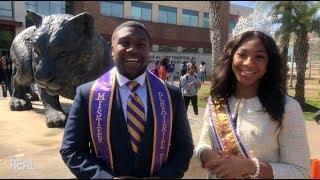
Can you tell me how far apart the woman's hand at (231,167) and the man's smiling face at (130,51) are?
2.16ft

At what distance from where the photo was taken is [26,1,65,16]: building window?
25828 mm

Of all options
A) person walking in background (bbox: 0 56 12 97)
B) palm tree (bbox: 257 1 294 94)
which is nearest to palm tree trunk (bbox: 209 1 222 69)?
palm tree (bbox: 257 1 294 94)

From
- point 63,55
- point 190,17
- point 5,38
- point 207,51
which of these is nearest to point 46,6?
point 5,38

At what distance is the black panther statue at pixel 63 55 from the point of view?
17.9 ft

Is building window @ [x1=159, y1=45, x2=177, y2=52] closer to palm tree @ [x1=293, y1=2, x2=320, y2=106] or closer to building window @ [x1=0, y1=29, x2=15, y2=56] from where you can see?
building window @ [x1=0, y1=29, x2=15, y2=56]

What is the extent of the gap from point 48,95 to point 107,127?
4939 millimetres

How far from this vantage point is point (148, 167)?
2.21 m

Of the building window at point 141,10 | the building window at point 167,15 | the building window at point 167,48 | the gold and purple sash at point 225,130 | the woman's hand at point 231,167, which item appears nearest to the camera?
the woman's hand at point 231,167

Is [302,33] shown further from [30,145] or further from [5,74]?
[30,145]

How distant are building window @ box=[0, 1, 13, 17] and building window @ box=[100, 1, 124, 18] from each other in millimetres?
7150

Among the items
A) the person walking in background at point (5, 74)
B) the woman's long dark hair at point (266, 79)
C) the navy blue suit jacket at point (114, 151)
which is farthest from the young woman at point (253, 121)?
the person walking in background at point (5, 74)

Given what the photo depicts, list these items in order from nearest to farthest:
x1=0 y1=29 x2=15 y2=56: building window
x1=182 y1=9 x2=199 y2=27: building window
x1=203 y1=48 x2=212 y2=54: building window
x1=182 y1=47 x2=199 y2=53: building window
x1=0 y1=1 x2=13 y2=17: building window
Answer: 1. x1=0 y1=1 x2=13 y2=17: building window
2. x1=0 y1=29 x2=15 y2=56: building window
3. x1=182 y1=9 x2=199 y2=27: building window
4. x1=182 y1=47 x2=199 y2=53: building window
5. x1=203 y1=48 x2=212 y2=54: building window

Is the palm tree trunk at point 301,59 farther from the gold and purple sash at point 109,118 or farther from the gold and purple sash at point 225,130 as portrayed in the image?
the gold and purple sash at point 109,118

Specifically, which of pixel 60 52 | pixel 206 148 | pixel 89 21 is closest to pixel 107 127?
pixel 206 148
